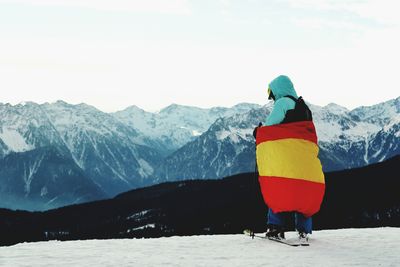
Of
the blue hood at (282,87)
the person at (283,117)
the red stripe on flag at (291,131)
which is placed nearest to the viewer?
the red stripe on flag at (291,131)

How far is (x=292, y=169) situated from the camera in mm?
15539

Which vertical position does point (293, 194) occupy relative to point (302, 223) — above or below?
above

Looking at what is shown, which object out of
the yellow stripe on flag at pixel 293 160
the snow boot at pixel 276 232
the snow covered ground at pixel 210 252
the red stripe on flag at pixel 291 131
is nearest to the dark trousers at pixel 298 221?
the snow boot at pixel 276 232

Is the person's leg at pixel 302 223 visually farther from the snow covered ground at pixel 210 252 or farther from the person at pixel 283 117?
the snow covered ground at pixel 210 252

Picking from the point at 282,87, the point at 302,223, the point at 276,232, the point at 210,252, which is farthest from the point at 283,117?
the point at 210,252

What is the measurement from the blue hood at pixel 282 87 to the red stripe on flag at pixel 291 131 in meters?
1.10

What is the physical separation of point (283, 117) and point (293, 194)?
2055mm

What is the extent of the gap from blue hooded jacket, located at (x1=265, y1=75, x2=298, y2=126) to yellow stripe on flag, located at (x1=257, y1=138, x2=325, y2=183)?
684 millimetres

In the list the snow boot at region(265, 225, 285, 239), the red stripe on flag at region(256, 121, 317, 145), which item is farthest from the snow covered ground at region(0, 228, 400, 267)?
the red stripe on flag at region(256, 121, 317, 145)

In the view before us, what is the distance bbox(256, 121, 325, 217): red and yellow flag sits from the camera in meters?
15.6

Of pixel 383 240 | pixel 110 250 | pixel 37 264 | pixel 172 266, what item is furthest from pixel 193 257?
pixel 383 240

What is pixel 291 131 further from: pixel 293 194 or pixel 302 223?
pixel 302 223

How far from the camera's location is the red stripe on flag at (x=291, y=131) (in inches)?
624

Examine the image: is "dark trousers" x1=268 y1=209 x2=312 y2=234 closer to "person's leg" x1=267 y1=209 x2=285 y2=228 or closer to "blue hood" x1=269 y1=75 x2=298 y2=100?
"person's leg" x1=267 y1=209 x2=285 y2=228
